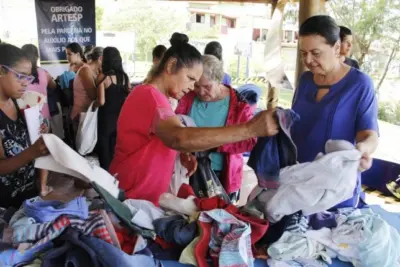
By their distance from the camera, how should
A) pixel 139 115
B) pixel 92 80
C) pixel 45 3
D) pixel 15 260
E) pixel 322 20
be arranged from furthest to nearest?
pixel 45 3, pixel 92 80, pixel 322 20, pixel 139 115, pixel 15 260

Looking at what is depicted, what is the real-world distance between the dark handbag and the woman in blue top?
54 centimetres

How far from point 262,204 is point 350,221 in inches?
12.3

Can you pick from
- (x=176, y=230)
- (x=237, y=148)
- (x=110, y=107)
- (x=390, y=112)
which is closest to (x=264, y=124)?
(x=176, y=230)

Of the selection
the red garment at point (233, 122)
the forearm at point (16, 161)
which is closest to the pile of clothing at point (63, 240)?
the forearm at point (16, 161)

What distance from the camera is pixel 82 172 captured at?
4.07ft

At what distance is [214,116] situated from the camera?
2.47 metres

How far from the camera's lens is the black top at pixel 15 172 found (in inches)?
69.7

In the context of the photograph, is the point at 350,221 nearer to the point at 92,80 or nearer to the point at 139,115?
the point at 139,115

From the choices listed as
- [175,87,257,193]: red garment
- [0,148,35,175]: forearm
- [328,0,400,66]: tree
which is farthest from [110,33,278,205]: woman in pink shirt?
[328,0,400,66]: tree

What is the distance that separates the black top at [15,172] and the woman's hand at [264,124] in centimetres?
109

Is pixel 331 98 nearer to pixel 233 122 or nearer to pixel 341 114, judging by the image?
pixel 341 114

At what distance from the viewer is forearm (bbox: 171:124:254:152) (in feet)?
4.30

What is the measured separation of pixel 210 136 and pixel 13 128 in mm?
1012

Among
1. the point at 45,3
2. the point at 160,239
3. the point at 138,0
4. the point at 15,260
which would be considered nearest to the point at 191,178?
the point at 160,239
